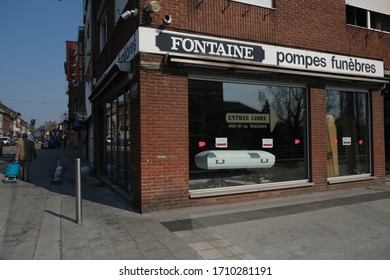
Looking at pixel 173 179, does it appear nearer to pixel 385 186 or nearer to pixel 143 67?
pixel 143 67

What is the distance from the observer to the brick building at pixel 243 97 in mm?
7105

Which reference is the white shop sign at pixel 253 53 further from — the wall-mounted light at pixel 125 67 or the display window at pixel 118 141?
the display window at pixel 118 141

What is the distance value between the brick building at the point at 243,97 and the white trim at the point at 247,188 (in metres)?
0.03

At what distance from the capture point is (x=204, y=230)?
584 cm

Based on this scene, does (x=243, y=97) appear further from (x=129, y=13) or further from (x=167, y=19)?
(x=129, y=13)

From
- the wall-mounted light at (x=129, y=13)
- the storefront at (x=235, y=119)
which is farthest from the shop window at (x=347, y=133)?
the wall-mounted light at (x=129, y=13)

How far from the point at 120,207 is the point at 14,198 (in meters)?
3.28

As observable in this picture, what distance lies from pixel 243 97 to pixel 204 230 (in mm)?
3755

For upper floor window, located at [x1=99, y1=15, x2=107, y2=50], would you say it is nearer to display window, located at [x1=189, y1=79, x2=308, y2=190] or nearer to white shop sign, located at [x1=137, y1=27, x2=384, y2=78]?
white shop sign, located at [x1=137, y1=27, x2=384, y2=78]

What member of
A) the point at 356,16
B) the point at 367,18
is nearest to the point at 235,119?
the point at 356,16

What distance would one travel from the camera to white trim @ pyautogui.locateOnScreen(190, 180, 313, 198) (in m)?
7.58

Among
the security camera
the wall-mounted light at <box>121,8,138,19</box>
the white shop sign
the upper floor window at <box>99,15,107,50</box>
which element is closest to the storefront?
the white shop sign

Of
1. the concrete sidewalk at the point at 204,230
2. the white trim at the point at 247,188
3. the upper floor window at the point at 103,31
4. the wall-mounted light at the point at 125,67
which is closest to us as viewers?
the concrete sidewalk at the point at 204,230

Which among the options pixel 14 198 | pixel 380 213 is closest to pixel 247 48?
pixel 380 213
